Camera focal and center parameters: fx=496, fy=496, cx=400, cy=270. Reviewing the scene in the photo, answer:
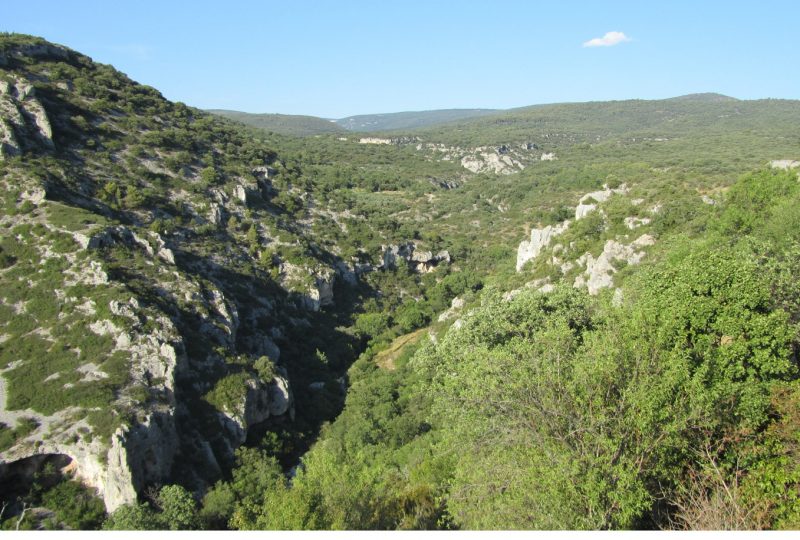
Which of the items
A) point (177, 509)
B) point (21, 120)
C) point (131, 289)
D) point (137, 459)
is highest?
point (21, 120)

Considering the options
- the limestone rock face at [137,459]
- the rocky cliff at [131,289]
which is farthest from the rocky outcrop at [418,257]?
the limestone rock face at [137,459]

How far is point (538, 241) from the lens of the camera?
59.3 meters

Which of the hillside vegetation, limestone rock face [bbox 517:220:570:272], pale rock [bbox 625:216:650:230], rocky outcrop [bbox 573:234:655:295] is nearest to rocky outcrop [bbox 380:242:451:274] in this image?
the hillside vegetation

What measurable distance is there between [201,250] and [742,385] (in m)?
56.2

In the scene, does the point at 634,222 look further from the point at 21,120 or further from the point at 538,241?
the point at 21,120

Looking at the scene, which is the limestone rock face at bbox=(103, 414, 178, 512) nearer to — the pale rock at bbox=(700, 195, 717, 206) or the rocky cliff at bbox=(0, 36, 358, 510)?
the rocky cliff at bbox=(0, 36, 358, 510)

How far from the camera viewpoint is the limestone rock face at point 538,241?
5682 cm

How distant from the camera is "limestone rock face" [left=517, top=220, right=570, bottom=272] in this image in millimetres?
56819

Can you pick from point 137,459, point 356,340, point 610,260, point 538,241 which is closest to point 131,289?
point 137,459

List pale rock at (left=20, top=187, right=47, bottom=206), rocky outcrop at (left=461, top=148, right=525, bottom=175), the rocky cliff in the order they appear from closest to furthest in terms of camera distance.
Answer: the rocky cliff → pale rock at (left=20, top=187, right=47, bottom=206) → rocky outcrop at (left=461, top=148, right=525, bottom=175)

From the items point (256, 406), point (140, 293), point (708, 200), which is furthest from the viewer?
point (708, 200)

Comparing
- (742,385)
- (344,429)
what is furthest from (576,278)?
(742,385)

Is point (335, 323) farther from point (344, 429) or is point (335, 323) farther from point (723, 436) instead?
point (723, 436)

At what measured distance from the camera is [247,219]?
6894 cm
